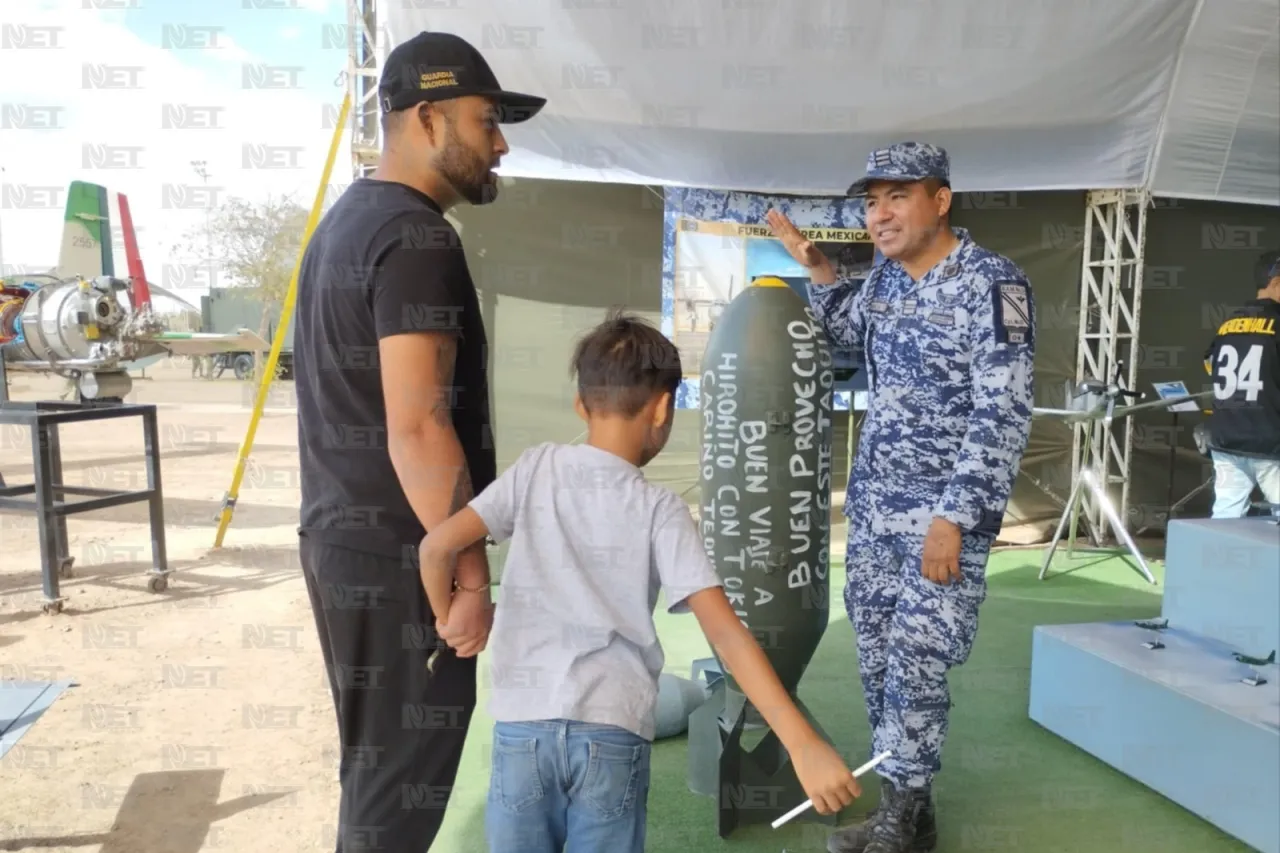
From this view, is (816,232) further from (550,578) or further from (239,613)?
(550,578)

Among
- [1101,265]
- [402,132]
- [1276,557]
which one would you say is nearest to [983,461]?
[1276,557]

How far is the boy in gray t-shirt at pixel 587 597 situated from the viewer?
4.06 feet

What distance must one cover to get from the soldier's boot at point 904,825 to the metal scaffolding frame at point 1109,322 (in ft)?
11.4

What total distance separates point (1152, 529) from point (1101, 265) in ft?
6.37

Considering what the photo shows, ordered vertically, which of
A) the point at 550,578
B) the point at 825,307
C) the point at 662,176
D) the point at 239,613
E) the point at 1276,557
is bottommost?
the point at 239,613

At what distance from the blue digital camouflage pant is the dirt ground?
1507 millimetres

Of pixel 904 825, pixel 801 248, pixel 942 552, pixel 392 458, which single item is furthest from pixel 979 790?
pixel 392 458

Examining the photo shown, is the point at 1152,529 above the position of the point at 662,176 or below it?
below

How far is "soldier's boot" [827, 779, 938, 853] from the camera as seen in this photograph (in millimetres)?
2168

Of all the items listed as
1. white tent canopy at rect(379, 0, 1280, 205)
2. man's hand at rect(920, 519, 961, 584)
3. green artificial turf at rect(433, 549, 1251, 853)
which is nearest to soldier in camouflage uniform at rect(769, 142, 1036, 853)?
man's hand at rect(920, 519, 961, 584)

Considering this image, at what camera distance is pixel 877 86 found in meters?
4.60

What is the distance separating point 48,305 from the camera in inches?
174

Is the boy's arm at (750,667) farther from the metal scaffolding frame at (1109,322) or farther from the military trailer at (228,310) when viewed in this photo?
the military trailer at (228,310)

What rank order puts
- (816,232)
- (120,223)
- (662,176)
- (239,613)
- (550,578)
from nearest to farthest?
(550,578)
(239,613)
(662,176)
(816,232)
(120,223)
